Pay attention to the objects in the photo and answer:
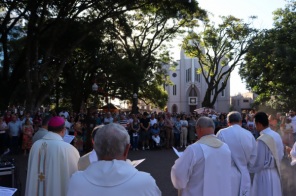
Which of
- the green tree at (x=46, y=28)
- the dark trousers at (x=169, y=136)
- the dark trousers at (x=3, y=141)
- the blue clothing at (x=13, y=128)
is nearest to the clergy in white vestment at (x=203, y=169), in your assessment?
the dark trousers at (x=3, y=141)

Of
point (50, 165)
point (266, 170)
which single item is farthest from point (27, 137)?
point (266, 170)

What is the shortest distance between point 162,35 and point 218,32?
31.0 feet

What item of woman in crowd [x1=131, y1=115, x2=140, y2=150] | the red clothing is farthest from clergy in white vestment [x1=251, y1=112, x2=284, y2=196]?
woman in crowd [x1=131, y1=115, x2=140, y2=150]

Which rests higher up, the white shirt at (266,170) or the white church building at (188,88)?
the white church building at (188,88)

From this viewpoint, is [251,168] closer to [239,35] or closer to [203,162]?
[203,162]

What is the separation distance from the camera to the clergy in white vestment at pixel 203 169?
470 centimetres

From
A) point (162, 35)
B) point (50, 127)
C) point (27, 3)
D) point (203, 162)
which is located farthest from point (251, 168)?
point (162, 35)

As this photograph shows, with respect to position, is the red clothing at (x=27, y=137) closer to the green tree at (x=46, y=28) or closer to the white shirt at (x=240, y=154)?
the green tree at (x=46, y=28)

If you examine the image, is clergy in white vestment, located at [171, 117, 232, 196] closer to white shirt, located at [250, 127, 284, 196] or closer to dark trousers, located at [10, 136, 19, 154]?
white shirt, located at [250, 127, 284, 196]

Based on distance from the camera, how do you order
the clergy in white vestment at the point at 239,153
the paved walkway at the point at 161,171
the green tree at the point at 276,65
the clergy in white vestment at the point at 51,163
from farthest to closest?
the green tree at the point at 276,65, the paved walkway at the point at 161,171, the clergy in white vestment at the point at 239,153, the clergy in white vestment at the point at 51,163

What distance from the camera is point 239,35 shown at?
149 feet

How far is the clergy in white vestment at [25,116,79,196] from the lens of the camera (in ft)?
16.9

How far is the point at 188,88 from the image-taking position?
263 ft

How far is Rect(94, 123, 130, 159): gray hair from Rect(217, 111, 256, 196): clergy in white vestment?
313 cm
